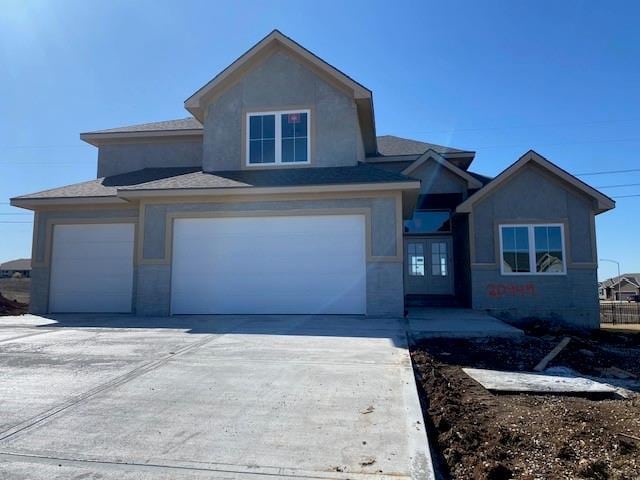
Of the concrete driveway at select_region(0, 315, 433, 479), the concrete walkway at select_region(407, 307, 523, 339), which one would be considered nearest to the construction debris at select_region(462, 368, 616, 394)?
the concrete driveway at select_region(0, 315, 433, 479)

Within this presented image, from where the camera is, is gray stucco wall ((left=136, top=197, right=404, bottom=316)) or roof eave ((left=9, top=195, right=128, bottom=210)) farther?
roof eave ((left=9, top=195, right=128, bottom=210))

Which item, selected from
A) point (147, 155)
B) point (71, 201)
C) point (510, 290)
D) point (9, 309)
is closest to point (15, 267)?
point (9, 309)

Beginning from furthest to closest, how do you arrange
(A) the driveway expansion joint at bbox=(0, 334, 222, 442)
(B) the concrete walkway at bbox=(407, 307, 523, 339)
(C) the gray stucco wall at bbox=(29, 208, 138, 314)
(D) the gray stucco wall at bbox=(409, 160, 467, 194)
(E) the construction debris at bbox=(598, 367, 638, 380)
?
(D) the gray stucco wall at bbox=(409, 160, 467, 194)
(C) the gray stucco wall at bbox=(29, 208, 138, 314)
(B) the concrete walkway at bbox=(407, 307, 523, 339)
(E) the construction debris at bbox=(598, 367, 638, 380)
(A) the driveway expansion joint at bbox=(0, 334, 222, 442)

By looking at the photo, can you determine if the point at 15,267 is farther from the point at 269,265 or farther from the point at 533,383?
the point at 533,383

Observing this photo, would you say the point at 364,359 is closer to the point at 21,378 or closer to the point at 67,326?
the point at 21,378

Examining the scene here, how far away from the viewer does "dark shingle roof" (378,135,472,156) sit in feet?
62.7

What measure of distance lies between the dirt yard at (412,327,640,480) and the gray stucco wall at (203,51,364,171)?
850 centimetres

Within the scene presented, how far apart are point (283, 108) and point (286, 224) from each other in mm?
3956

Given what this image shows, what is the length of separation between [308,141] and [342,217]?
307 centimetres

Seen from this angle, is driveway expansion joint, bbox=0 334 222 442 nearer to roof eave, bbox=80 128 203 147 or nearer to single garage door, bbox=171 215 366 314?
single garage door, bbox=171 215 366 314

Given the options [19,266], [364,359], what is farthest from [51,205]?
[19,266]

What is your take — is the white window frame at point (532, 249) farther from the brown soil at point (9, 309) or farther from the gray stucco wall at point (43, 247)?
the brown soil at point (9, 309)

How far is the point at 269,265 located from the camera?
12375 millimetres

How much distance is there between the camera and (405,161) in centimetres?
1902
